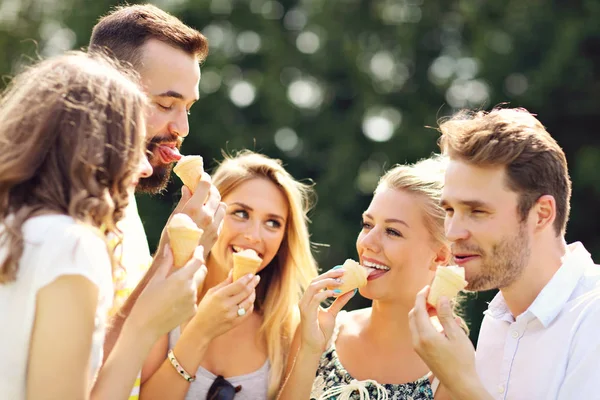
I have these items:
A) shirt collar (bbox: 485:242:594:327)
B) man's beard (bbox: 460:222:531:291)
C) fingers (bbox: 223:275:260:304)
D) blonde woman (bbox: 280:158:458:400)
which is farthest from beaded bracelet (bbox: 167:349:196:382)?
shirt collar (bbox: 485:242:594:327)

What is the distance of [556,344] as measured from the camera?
4.03 meters

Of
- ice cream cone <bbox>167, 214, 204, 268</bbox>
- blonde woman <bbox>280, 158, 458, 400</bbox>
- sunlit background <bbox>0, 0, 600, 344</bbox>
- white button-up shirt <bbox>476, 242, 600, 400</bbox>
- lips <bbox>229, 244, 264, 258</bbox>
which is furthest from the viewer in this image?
sunlit background <bbox>0, 0, 600, 344</bbox>

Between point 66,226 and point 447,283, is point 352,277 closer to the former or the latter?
point 447,283

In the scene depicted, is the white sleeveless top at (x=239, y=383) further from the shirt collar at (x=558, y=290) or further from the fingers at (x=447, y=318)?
the shirt collar at (x=558, y=290)

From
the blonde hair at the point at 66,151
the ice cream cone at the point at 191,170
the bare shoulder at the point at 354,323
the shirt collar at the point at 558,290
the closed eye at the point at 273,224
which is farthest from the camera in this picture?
the closed eye at the point at 273,224

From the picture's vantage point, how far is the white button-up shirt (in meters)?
3.89

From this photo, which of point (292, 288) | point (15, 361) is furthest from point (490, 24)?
point (15, 361)

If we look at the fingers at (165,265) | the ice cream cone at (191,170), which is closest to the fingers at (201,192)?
the ice cream cone at (191,170)

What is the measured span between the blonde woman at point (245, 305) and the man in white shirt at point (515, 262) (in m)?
1.13

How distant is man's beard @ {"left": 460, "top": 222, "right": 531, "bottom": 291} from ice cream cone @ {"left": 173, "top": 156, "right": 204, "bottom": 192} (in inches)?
59.2

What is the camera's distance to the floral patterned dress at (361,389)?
472 cm

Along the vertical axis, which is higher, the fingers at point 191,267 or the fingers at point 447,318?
the fingers at point 191,267

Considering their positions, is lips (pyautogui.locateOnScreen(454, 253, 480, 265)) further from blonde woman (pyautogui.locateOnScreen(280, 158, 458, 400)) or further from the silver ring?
the silver ring

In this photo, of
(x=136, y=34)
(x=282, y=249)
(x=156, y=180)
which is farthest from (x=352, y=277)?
(x=136, y=34)
